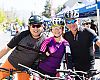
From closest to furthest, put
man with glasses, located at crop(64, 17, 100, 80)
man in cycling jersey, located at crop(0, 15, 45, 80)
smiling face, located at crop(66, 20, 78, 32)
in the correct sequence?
man in cycling jersey, located at crop(0, 15, 45, 80)
smiling face, located at crop(66, 20, 78, 32)
man with glasses, located at crop(64, 17, 100, 80)

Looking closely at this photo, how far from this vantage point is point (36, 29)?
4.50 m

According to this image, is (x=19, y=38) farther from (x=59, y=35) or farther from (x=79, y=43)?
(x=79, y=43)

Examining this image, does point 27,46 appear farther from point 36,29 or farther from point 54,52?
point 54,52

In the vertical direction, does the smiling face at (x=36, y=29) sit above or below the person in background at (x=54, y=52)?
above

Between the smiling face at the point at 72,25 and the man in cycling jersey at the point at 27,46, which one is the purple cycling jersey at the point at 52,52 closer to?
the man in cycling jersey at the point at 27,46

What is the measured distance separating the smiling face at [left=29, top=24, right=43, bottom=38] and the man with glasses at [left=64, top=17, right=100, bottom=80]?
20.5 inches

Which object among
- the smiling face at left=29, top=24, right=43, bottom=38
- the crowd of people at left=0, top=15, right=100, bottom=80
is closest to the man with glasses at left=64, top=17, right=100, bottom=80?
the crowd of people at left=0, top=15, right=100, bottom=80

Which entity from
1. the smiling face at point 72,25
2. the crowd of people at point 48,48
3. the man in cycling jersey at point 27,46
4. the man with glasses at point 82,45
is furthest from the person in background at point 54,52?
the man with glasses at point 82,45

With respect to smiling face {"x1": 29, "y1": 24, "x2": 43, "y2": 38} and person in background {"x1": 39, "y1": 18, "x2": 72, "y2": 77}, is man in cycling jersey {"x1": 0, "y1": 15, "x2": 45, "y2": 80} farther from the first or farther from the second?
person in background {"x1": 39, "y1": 18, "x2": 72, "y2": 77}

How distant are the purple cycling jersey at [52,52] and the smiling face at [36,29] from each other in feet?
0.71

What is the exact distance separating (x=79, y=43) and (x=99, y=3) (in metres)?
9.40

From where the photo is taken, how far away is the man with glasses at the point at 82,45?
4.95 metres

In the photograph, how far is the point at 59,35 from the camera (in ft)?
14.5

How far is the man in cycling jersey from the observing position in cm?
448
